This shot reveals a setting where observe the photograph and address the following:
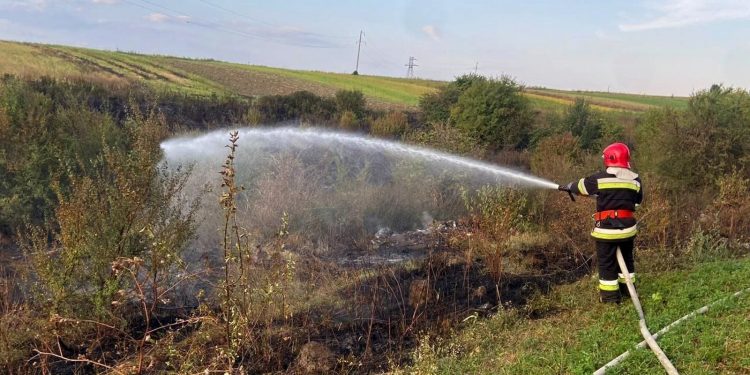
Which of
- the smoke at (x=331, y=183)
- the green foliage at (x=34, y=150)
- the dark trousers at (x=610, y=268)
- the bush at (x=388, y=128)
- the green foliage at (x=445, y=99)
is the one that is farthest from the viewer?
the green foliage at (x=445, y=99)

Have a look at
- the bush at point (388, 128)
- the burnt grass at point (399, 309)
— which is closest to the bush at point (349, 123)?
the bush at point (388, 128)

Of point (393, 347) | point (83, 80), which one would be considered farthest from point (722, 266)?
point (83, 80)

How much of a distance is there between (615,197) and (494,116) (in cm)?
1321

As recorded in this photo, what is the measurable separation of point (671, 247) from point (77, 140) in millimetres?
11656

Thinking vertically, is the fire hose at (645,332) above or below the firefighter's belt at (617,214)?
below

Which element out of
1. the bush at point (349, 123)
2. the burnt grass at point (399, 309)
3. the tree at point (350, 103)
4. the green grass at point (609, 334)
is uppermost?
the tree at point (350, 103)

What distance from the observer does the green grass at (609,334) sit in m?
4.60

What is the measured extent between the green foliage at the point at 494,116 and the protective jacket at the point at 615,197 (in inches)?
487

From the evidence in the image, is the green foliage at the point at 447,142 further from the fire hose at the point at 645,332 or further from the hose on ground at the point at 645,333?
the hose on ground at the point at 645,333

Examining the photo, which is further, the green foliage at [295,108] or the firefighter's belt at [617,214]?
the green foliage at [295,108]

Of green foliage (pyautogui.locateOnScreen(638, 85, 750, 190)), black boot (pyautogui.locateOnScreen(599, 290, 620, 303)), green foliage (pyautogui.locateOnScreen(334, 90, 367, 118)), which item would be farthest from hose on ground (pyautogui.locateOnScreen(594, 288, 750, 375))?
green foliage (pyautogui.locateOnScreen(334, 90, 367, 118))

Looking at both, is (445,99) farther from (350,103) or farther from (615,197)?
(615,197)

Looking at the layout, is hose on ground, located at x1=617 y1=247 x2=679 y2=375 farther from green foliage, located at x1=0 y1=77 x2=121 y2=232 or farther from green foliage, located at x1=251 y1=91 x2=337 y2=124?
green foliage, located at x1=251 y1=91 x2=337 y2=124

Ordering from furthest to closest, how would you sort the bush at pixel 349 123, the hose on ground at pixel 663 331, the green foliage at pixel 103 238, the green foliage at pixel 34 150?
the bush at pixel 349 123 → the green foliage at pixel 34 150 → the green foliage at pixel 103 238 → the hose on ground at pixel 663 331
